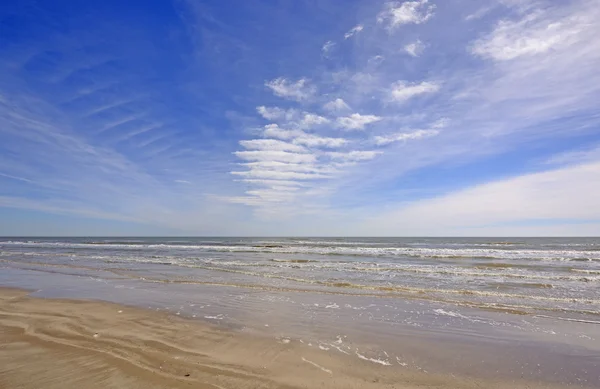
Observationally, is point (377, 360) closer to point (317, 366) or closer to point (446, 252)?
point (317, 366)

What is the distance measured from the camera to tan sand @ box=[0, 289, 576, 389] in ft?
14.5

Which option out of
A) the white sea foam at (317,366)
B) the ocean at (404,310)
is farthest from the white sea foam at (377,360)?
the white sea foam at (317,366)

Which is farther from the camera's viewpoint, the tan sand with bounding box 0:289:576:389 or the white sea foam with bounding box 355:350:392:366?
the white sea foam with bounding box 355:350:392:366

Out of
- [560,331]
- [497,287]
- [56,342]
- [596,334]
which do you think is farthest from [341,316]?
[497,287]

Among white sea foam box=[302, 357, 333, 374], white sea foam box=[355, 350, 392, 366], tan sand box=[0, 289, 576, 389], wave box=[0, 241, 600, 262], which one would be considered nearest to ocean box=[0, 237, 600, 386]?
white sea foam box=[355, 350, 392, 366]

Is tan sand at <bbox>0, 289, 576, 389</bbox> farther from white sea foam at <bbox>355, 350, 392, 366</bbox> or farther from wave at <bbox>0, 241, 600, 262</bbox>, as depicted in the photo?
wave at <bbox>0, 241, 600, 262</bbox>

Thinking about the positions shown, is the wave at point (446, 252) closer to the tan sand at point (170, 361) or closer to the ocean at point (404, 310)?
the ocean at point (404, 310)

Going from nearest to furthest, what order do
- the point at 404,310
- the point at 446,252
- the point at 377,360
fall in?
the point at 377,360 < the point at 404,310 < the point at 446,252

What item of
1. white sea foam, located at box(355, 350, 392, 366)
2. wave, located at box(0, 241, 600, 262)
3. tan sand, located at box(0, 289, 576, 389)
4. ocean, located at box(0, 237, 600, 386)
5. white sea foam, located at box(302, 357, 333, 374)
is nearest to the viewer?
tan sand, located at box(0, 289, 576, 389)

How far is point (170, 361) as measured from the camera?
506cm

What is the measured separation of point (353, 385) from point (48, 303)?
9.70 m

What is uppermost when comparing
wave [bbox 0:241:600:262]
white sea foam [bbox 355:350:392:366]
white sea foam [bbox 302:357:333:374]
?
white sea foam [bbox 302:357:333:374]

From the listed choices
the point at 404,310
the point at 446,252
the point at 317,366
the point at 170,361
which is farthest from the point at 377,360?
the point at 446,252

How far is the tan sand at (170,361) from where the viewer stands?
4418 millimetres
